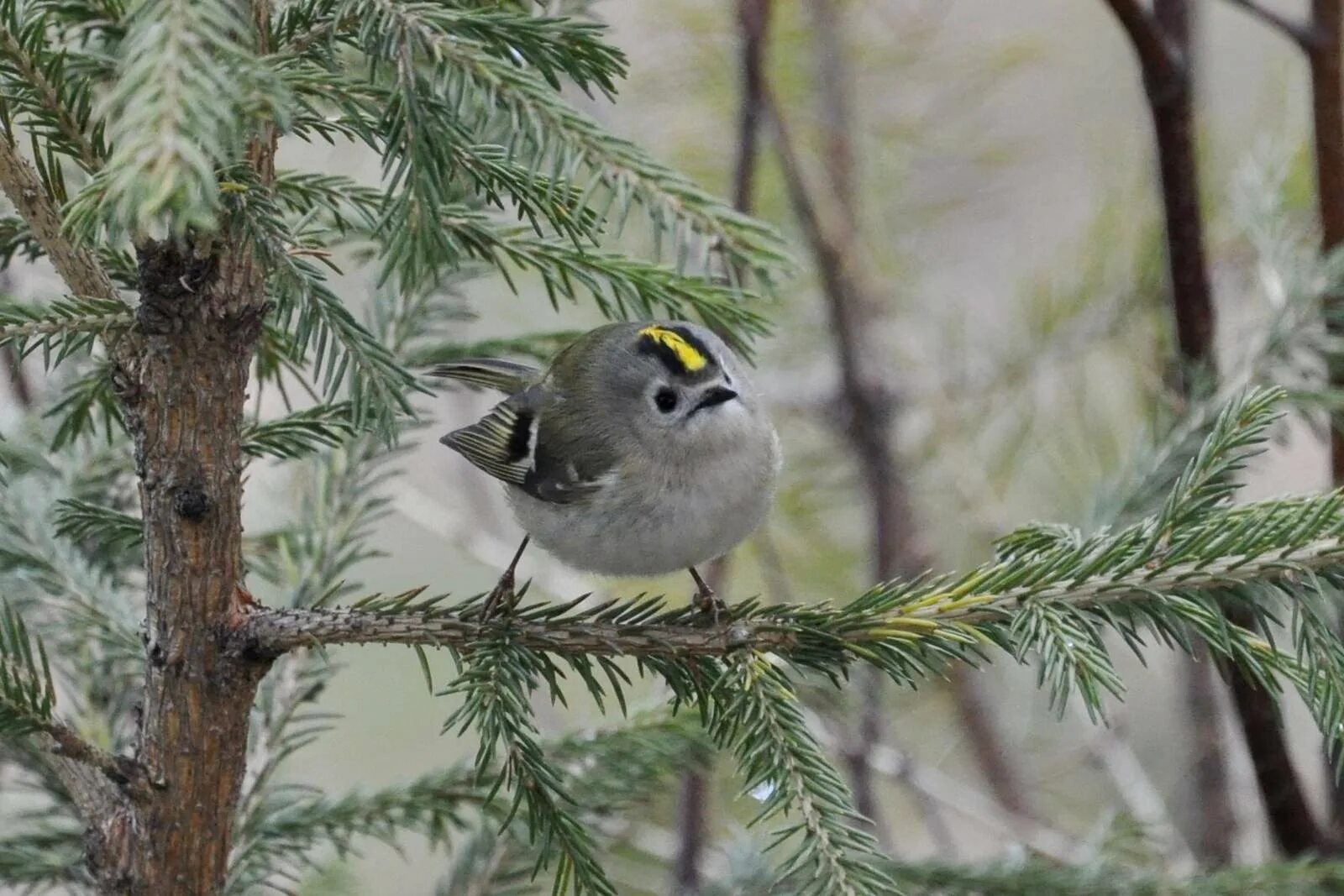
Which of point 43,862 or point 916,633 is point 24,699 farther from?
point 916,633

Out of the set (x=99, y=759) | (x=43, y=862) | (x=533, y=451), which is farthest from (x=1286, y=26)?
(x=43, y=862)

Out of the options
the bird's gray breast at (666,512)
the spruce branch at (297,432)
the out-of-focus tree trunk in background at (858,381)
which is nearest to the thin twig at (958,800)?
the out-of-focus tree trunk in background at (858,381)

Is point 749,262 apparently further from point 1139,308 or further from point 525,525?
point 1139,308

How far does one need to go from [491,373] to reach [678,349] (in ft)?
0.72

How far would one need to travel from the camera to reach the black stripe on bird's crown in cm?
131

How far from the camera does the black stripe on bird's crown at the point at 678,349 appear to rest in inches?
51.8

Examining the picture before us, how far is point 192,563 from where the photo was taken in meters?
0.83

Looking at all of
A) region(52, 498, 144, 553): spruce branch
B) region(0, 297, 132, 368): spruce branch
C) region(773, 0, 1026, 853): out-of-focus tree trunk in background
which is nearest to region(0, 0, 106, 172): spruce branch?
region(0, 297, 132, 368): spruce branch

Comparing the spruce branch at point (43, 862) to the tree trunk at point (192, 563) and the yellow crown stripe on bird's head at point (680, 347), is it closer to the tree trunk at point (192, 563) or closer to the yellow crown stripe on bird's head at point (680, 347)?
the tree trunk at point (192, 563)

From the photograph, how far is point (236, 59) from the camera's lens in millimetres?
607

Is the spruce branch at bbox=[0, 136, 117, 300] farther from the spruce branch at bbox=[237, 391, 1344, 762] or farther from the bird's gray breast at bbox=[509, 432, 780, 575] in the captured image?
the bird's gray breast at bbox=[509, 432, 780, 575]

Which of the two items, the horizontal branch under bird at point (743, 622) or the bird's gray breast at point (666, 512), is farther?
the bird's gray breast at point (666, 512)

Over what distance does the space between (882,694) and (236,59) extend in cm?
151

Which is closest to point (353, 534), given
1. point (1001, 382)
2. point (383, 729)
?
Answer: point (1001, 382)
